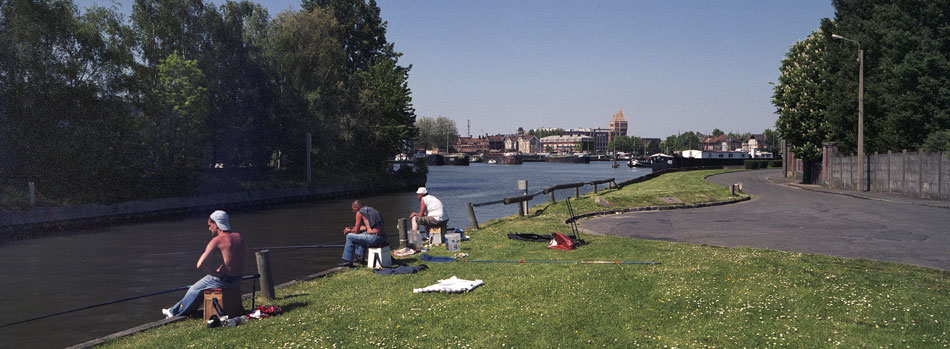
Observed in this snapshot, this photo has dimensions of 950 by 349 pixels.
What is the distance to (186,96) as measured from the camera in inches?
1941

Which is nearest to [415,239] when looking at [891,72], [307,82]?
[891,72]

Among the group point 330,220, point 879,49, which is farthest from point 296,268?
point 879,49

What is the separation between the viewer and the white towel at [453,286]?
1195 centimetres

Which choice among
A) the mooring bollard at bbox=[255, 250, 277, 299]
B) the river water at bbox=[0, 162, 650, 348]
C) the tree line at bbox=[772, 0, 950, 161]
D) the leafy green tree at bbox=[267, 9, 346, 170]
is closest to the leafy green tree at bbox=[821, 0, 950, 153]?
the tree line at bbox=[772, 0, 950, 161]

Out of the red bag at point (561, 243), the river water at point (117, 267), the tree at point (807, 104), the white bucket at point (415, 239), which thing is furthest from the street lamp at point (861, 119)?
the white bucket at point (415, 239)

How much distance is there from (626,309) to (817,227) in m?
15.4

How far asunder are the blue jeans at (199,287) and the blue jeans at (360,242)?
203 inches

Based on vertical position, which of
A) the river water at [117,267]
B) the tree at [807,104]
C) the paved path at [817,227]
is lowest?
the river water at [117,267]

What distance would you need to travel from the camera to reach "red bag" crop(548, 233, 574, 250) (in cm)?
1750

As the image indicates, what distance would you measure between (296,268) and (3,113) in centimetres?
2558

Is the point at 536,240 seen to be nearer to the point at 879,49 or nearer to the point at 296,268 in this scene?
the point at 296,268

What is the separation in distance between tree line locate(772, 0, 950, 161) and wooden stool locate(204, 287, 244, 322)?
33.9 meters

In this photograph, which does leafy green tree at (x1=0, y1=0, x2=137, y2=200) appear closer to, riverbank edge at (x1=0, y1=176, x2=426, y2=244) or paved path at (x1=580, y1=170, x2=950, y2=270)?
riverbank edge at (x1=0, y1=176, x2=426, y2=244)

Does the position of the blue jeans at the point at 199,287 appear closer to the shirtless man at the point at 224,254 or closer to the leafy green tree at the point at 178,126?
the shirtless man at the point at 224,254
